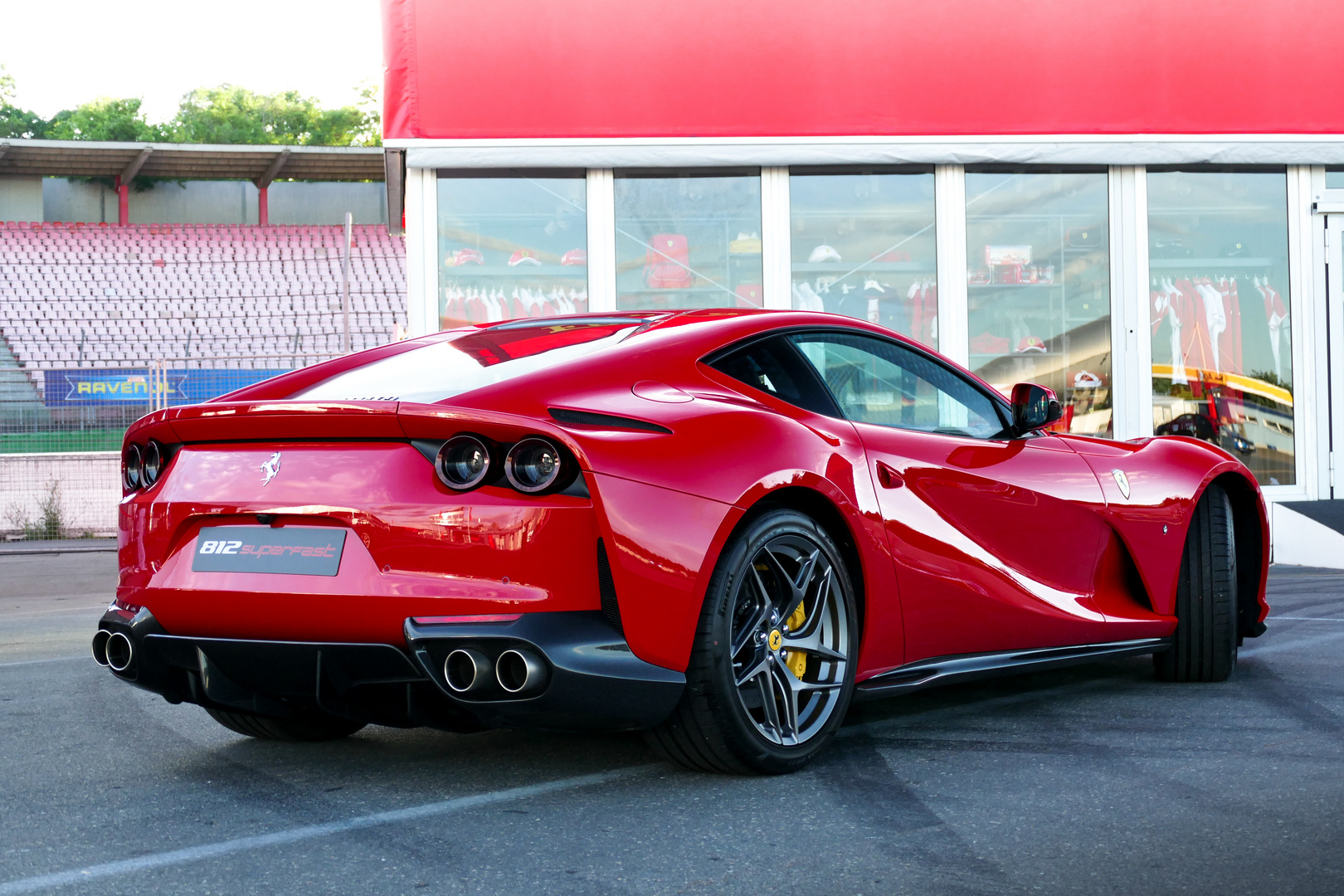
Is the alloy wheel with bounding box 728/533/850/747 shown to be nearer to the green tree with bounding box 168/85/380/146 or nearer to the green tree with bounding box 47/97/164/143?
the green tree with bounding box 168/85/380/146

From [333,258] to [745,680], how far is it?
3684 centimetres

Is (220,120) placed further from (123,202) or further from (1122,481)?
(1122,481)

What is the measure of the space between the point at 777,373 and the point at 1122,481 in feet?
5.27

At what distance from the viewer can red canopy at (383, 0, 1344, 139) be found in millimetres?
10820

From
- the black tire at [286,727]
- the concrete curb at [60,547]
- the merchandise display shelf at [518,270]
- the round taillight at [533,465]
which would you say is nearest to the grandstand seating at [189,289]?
the concrete curb at [60,547]

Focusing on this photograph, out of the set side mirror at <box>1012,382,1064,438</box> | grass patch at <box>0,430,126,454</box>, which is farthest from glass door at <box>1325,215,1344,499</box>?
grass patch at <box>0,430,126,454</box>

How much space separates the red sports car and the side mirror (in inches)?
9.2

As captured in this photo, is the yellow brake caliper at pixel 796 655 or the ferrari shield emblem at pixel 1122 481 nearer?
the yellow brake caliper at pixel 796 655

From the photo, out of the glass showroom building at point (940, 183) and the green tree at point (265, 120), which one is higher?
the green tree at point (265, 120)

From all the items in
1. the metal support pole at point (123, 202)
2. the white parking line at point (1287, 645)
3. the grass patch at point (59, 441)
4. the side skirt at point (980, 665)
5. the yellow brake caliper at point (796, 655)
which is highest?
the metal support pole at point (123, 202)

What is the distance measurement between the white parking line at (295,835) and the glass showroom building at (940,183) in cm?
788

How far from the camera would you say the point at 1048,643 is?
445 centimetres

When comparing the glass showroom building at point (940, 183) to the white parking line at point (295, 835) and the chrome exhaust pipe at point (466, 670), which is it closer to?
the white parking line at point (295, 835)

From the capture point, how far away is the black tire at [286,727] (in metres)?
4.05
